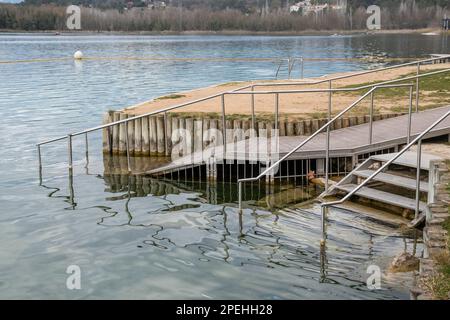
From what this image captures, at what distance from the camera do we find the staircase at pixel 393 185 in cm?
1195

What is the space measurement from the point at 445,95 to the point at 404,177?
9208 mm

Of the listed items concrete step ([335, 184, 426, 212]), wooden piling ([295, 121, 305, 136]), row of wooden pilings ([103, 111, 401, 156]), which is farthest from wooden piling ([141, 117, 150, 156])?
concrete step ([335, 184, 426, 212])

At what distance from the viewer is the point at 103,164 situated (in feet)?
58.8

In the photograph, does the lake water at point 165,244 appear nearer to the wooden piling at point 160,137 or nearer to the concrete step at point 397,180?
the concrete step at point 397,180

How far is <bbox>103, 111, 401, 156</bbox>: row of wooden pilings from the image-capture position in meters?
16.5

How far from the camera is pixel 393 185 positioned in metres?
12.9

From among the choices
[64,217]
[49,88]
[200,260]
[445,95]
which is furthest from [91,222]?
[49,88]

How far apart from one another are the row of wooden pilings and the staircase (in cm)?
333

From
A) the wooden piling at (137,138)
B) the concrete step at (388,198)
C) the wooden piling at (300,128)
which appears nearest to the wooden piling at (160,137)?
the wooden piling at (137,138)

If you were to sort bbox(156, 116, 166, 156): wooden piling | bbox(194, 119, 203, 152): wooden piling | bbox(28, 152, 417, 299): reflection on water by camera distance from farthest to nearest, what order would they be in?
1. bbox(156, 116, 166, 156): wooden piling
2. bbox(194, 119, 203, 152): wooden piling
3. bbox(28, 152, 417, 299): reflection on water

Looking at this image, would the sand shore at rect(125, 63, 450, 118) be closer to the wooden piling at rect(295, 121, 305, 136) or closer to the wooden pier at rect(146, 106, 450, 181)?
the wooden piling at rect(295, 121, 305, 136)

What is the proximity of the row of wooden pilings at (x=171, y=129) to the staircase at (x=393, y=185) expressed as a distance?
3.33 meters

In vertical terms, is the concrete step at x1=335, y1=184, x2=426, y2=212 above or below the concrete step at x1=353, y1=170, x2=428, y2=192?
below

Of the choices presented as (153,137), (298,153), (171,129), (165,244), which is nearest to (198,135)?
(171,129)
